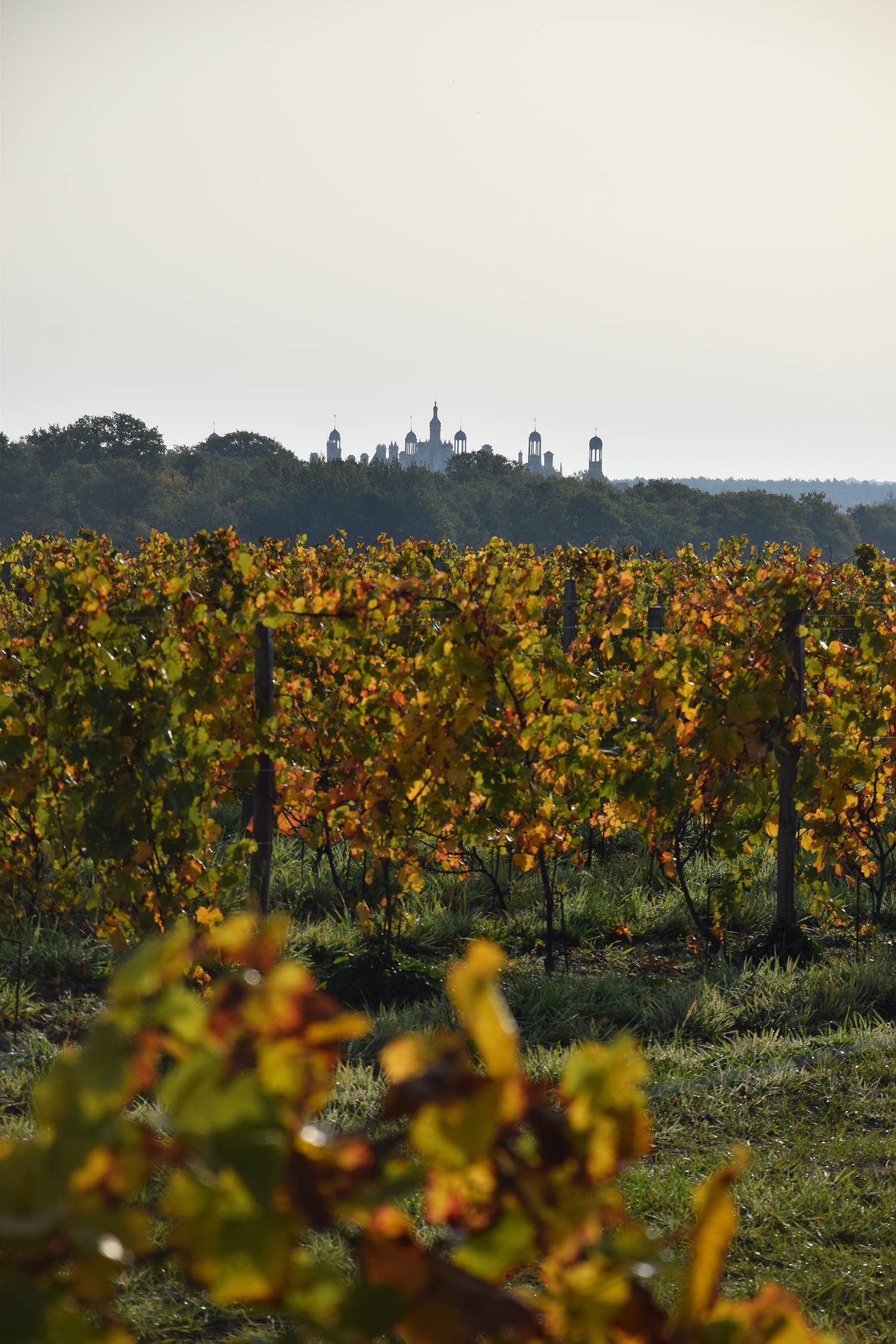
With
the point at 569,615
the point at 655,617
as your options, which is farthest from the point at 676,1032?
the point at 569,615

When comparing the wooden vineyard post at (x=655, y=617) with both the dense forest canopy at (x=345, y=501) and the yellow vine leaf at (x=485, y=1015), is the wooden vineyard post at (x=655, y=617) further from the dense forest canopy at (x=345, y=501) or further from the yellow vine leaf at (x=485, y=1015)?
the dense forest canopy at (x=345, y=501)

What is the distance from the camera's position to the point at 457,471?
80.3 m

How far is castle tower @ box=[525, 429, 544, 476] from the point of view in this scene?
541 ft

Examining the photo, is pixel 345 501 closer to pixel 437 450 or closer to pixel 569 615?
pixel 569 615

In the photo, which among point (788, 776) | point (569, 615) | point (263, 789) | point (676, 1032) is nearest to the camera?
point (676, 1032)

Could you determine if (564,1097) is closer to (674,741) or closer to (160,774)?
(160,774)

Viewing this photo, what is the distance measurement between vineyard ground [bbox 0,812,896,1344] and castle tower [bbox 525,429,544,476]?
522 ft

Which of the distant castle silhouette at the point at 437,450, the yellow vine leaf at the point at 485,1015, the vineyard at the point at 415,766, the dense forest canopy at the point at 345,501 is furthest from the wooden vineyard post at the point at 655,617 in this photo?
the distant castle silhouette at the point at 437,450

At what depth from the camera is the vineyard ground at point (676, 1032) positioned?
10.2 ft

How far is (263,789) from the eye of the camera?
561 cm

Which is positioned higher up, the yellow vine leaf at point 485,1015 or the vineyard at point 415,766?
the yellow vine leaf at point 485,1015

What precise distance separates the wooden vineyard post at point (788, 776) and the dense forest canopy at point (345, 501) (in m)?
57.4

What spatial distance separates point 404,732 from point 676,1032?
5.81ft

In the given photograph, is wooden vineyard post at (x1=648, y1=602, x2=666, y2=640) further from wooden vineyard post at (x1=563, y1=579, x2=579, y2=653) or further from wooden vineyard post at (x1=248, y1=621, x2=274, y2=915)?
wooden vineyard post at (x1=248, y1=621, x2=274, y2=915)
